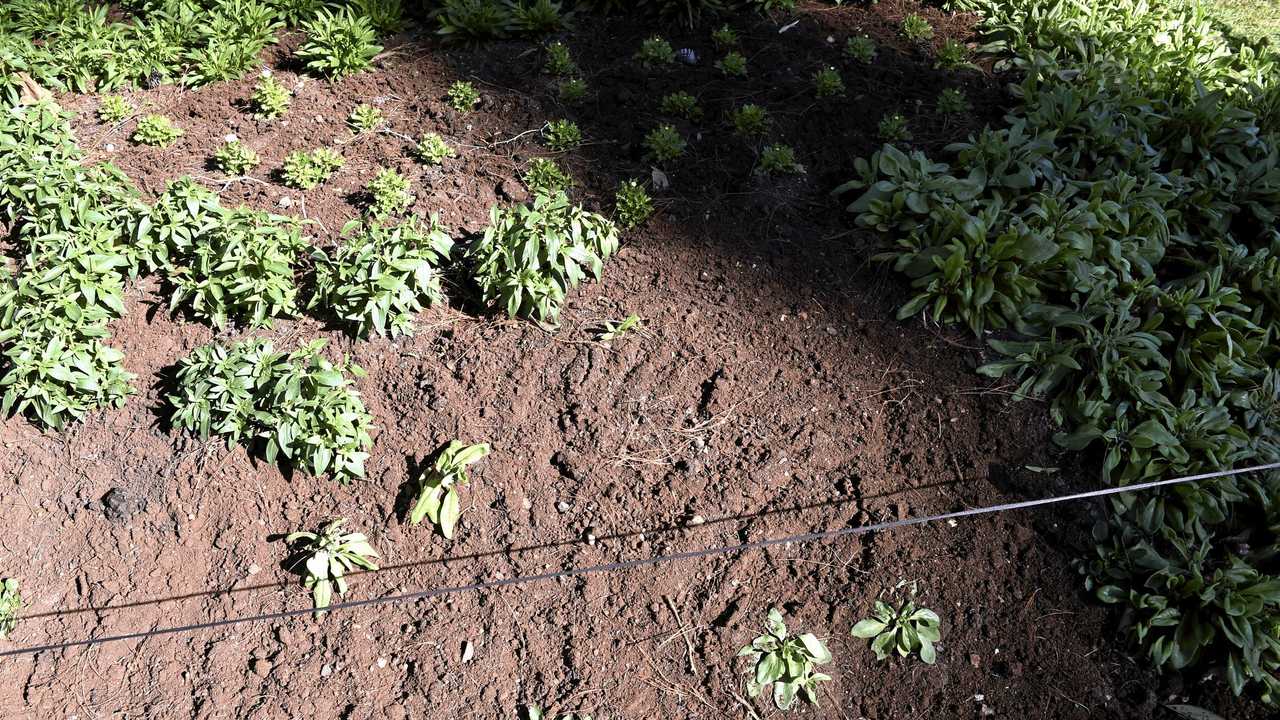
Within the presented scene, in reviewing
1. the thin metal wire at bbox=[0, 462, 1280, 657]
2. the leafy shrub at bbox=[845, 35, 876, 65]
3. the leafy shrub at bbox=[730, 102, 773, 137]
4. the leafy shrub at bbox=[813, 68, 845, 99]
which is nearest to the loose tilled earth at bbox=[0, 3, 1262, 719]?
the thin metal wire at bbox=[0, 462, 1280, 657]

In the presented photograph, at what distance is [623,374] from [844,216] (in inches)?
52.3

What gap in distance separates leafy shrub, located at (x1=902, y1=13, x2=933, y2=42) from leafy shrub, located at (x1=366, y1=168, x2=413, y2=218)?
9.45 ft

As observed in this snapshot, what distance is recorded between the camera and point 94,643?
3.00 meters

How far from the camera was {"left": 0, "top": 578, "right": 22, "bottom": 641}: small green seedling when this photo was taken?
119 inches

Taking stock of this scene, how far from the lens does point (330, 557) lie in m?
3.04

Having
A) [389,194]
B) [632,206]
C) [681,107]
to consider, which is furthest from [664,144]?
[389,194]

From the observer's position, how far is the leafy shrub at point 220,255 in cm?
344

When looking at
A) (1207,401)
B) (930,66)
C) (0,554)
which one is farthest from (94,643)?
(930,66)

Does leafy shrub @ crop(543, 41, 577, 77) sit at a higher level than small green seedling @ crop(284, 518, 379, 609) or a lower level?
higher

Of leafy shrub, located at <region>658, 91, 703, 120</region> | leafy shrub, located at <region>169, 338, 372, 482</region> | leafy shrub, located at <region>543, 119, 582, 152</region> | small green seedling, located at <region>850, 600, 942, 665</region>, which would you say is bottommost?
small green seedling, located at <region>850, 600, 942, 665</region>

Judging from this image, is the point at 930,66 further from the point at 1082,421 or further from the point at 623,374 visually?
the point at 623,374

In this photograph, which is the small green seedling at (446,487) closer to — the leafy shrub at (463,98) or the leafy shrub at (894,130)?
the leafy shrub at (463,98)

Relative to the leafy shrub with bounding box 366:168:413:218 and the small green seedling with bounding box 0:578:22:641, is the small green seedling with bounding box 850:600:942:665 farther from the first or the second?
the small green seedling with bounding box 0:578:22:641

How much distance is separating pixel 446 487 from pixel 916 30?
3594 mm
